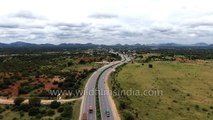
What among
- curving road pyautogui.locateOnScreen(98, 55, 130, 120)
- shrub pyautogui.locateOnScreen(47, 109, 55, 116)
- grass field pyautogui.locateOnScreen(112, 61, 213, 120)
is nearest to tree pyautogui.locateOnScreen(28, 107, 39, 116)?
shrub pyautogui.locateOnScreen(47, 109, 55, 116)

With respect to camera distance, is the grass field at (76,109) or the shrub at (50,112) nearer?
the grass field at (76,109)

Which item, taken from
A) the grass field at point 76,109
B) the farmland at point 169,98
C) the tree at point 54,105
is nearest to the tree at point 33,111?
the tree at point 54,105

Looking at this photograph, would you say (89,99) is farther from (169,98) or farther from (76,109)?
(169,98)

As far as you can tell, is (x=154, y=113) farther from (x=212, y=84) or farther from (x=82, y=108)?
(x=212, y=84)

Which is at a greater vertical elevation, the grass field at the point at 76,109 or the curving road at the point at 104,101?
the curving road at the point at 104,101

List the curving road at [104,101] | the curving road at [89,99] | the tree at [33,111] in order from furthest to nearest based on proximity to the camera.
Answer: the tree at [33,111] → the curving road at [89,99] → the curving road at [104,101]

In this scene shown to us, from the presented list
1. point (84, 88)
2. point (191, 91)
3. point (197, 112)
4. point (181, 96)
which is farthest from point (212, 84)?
point (84, 88)

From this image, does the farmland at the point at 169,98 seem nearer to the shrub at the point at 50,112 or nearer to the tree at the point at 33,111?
the shrub at the point at 50,112

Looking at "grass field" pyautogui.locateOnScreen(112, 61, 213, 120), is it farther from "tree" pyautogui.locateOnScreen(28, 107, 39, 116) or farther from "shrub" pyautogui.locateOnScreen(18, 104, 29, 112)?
"shrub" pyautogui.locateOnScreen(18, 104, 29, 112)
